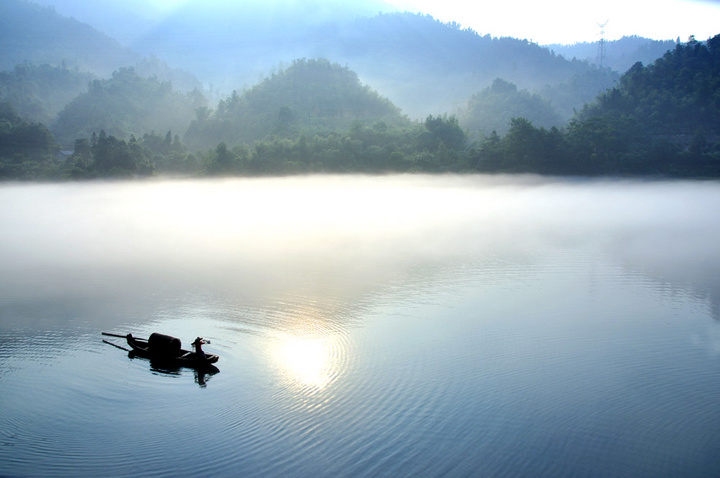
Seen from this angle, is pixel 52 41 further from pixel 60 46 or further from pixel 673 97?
pixel 673 97

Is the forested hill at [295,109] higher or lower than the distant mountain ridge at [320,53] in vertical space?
lower

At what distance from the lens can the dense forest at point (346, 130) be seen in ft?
100

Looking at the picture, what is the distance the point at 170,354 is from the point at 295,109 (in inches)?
1523

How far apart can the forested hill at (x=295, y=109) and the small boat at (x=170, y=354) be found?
32048 millimetres

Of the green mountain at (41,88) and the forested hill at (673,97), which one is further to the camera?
the green mountain at (41,88)

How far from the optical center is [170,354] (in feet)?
20.4

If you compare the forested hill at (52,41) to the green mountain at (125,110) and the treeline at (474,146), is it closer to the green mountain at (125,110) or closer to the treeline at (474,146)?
the green mountain at (125,110)

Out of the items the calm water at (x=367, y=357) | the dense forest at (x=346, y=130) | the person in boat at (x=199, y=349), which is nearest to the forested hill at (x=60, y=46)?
the dense forest at (x=346, y=130)

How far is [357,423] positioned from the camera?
16.6 ft

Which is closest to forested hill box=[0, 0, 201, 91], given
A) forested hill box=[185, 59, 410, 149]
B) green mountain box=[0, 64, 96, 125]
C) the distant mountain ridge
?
the distant mountain ridge

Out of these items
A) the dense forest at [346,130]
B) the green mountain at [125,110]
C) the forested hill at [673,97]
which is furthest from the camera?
the green mountain at [125,110]

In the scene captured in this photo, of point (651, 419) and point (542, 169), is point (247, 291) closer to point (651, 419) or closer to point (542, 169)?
point (651, 419)

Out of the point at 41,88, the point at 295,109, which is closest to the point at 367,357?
the point at 295,109

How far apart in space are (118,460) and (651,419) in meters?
4.49
